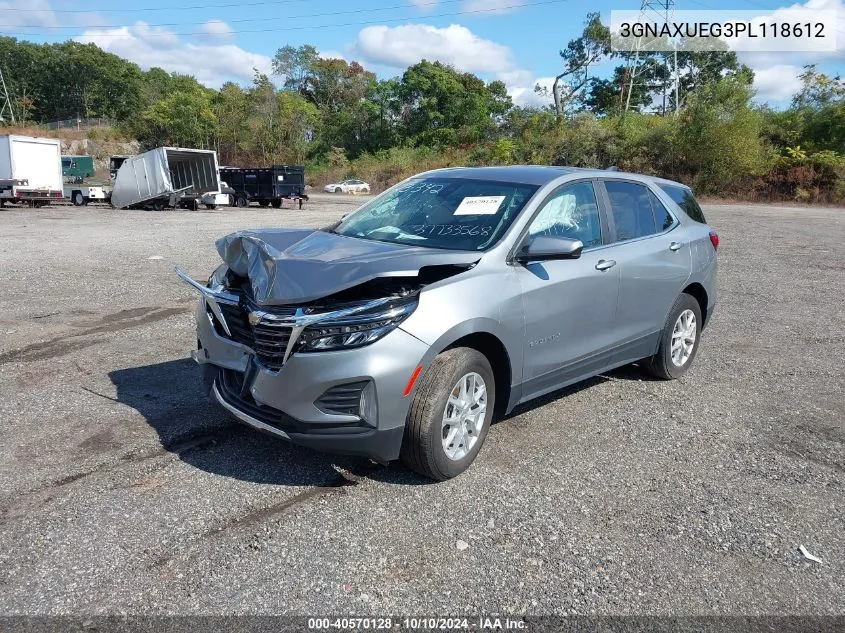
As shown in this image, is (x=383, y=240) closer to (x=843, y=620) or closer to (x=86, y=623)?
(x=86, y=623)

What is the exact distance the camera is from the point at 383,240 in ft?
15.2

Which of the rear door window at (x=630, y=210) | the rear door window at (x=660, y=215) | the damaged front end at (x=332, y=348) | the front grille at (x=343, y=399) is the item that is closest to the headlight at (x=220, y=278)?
the damaged front end at (x=332, y=348)

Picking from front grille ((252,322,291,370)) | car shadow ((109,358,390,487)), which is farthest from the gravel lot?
front grille ((252,322,291,370))

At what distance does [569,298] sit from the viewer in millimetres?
4570

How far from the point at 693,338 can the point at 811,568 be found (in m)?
3.15

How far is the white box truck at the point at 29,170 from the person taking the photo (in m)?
26.6

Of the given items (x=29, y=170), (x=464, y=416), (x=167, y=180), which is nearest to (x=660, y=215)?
(x=464, y=416)

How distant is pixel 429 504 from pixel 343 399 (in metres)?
0.74

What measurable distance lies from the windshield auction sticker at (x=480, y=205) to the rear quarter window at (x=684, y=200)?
219cm

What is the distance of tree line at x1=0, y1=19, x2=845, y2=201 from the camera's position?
136ft

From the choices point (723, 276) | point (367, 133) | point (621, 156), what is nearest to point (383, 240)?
point (723, 276)

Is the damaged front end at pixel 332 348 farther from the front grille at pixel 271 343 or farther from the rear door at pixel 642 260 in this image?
the rear door at pixel 642 260

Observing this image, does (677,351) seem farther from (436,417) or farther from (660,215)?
(436,417)

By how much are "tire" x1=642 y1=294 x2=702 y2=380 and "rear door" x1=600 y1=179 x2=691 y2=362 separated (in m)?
0.11
